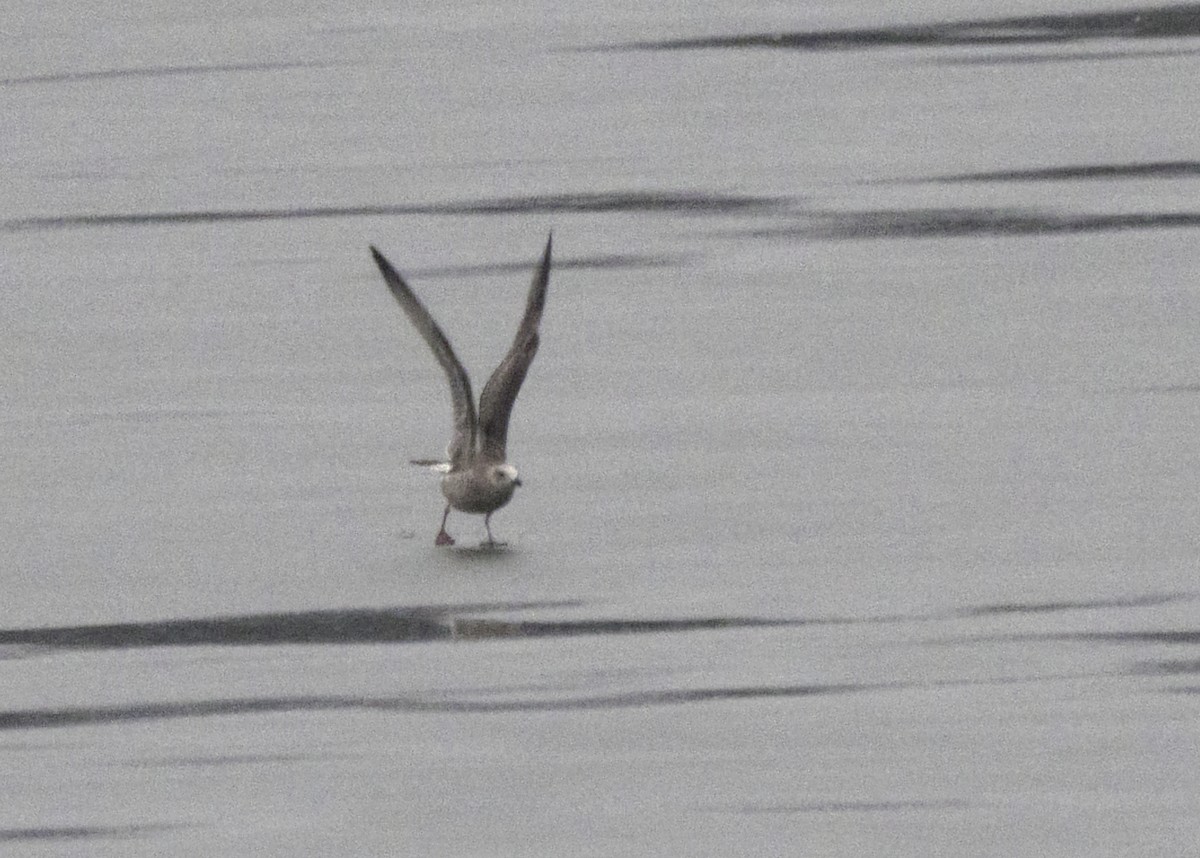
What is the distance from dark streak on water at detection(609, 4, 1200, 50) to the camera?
17.5 metres

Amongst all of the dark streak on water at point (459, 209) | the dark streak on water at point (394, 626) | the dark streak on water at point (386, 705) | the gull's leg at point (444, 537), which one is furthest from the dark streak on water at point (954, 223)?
the dark streak on water at point (386, 705)

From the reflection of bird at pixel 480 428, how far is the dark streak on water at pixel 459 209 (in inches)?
166

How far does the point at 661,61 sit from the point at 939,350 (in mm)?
5857

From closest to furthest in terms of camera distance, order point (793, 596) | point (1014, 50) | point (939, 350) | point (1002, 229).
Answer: point (793, 596) < point (939, 350) < point (1002, 229) < point (1014, 50)

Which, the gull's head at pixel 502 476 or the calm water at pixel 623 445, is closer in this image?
the calm water at pixel 623 445

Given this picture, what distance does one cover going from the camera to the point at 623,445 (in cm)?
1082

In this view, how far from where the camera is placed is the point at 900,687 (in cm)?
830

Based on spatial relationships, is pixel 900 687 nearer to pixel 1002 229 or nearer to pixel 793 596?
pixel 793 596

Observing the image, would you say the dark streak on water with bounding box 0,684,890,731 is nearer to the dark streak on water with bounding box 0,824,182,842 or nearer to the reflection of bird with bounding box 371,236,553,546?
the dark streak on water with bounding box 0,824,182,842

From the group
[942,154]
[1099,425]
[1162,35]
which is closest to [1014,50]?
[1162,35]

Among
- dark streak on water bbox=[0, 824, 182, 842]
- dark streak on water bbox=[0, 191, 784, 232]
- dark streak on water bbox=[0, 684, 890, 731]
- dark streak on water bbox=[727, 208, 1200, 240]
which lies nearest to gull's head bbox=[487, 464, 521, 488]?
dark streak on water bbox=[0, 684, 890, 731]

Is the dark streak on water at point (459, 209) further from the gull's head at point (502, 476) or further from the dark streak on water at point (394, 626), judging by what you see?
the dark streak on water at point (394, 626)

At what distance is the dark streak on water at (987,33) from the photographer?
57.5 feet

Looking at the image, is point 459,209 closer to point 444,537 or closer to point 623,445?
point 623,445
